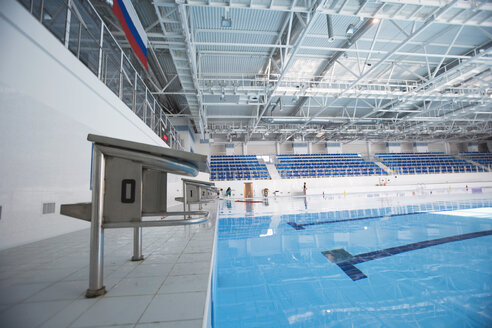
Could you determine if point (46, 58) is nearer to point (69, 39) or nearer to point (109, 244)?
point (69, 39)

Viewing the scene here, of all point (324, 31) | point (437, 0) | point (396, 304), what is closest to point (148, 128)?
point (324, 31)

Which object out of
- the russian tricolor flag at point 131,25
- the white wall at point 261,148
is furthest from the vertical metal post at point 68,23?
the white wall at point 261,148

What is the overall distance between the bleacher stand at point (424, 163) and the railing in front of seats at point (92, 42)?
84.6 ft

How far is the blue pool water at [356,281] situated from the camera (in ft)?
5.67

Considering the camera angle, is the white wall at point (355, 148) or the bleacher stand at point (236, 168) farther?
the white wall at point (355, 148)

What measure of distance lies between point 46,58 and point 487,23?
1084 cm

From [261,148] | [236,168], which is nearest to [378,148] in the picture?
[261,148]

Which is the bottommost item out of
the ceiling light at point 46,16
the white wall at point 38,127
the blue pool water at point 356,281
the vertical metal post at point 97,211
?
the blue pool water at point 356,281

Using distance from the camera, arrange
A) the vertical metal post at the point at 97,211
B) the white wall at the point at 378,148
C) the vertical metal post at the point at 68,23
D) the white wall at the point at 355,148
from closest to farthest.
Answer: the vertical metal post at the point at 97,211
the vertical metal post at the point at 68,23
the white wall at the point at 355,148
the white wall at the point at 378,148

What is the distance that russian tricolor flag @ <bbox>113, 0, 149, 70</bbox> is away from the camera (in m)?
4.41

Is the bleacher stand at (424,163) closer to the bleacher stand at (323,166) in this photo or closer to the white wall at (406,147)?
the white wall at (406,147)

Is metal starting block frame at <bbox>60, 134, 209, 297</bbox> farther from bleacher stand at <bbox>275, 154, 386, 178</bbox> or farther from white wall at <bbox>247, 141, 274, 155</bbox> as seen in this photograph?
white wall at <bbox>247, 141, 274, 155</bbox>

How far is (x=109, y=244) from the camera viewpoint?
9.11 ft

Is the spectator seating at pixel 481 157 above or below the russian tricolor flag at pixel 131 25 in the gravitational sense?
below
